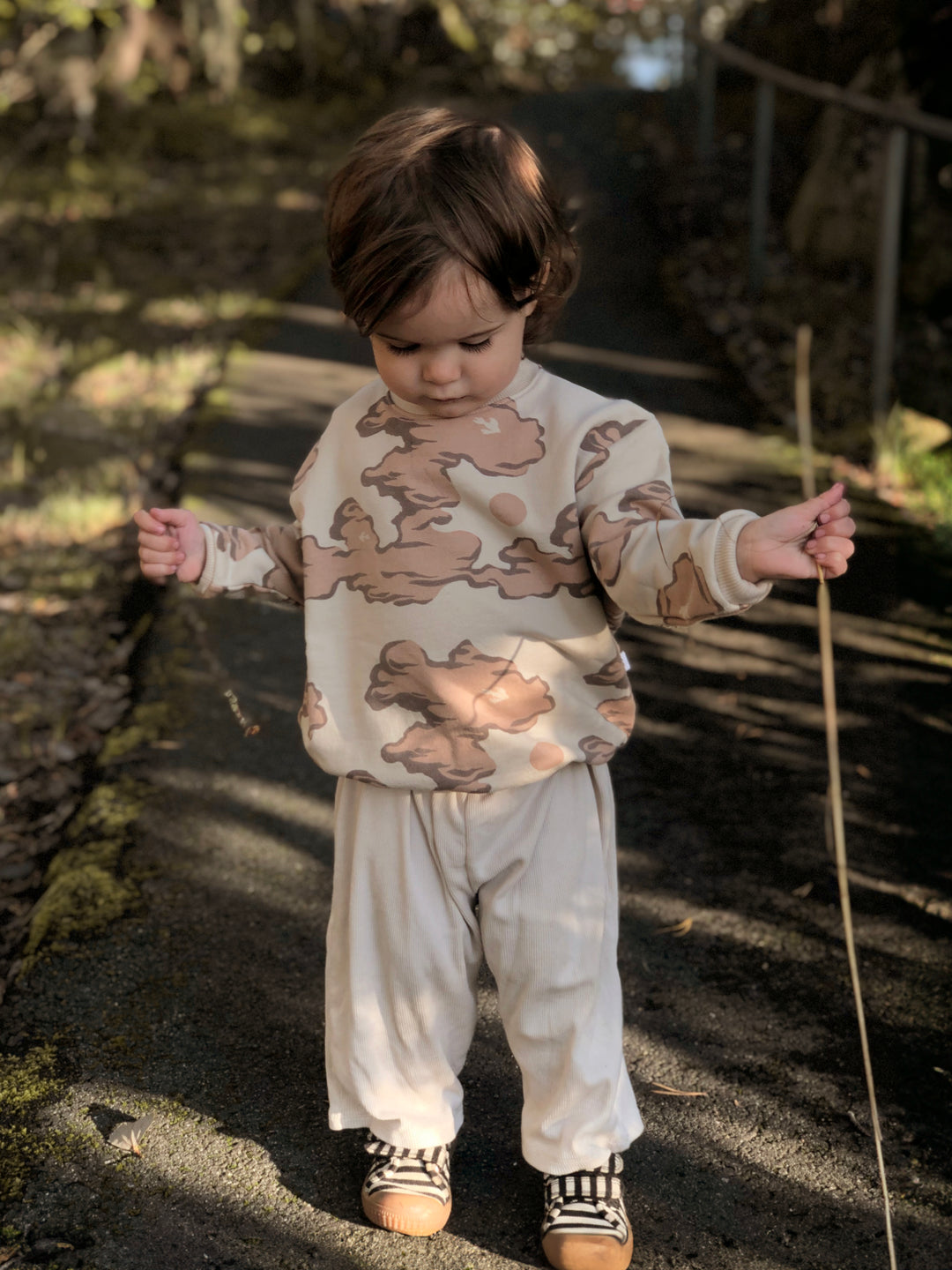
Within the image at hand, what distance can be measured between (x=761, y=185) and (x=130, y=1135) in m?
5.94

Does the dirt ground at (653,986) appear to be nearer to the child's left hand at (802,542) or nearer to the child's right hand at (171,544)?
the child's right hand at (171,544)

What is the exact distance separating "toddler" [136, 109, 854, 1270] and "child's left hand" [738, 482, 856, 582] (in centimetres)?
11

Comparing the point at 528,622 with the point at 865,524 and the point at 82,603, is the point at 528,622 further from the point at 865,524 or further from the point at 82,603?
the point at 865,524

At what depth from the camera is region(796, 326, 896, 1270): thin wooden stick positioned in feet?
5.49

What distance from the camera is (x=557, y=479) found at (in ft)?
5.70

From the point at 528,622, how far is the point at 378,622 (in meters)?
0.22

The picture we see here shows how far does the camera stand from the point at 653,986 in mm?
2500

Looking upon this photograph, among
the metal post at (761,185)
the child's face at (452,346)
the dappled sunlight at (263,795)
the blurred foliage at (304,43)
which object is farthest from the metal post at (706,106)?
the child's face at (452,346)

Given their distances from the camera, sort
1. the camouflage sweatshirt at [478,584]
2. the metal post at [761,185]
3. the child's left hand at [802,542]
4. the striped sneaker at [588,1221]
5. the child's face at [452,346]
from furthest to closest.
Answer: the metal post at [761,185], the striped sneaker at [588,1221], the camouflage sweatshirt at [478,584], the child's face at [452,346], the child's left hand at [802,542]

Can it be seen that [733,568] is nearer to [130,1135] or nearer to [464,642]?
[464,642]

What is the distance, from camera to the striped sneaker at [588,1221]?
1.84 meters

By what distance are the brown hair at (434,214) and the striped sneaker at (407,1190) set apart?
127 centimetres

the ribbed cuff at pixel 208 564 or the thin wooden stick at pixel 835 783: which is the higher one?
the ribbed cuff at pixel 208 564

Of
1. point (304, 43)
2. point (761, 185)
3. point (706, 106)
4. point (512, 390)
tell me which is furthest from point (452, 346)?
point (304, 43)
